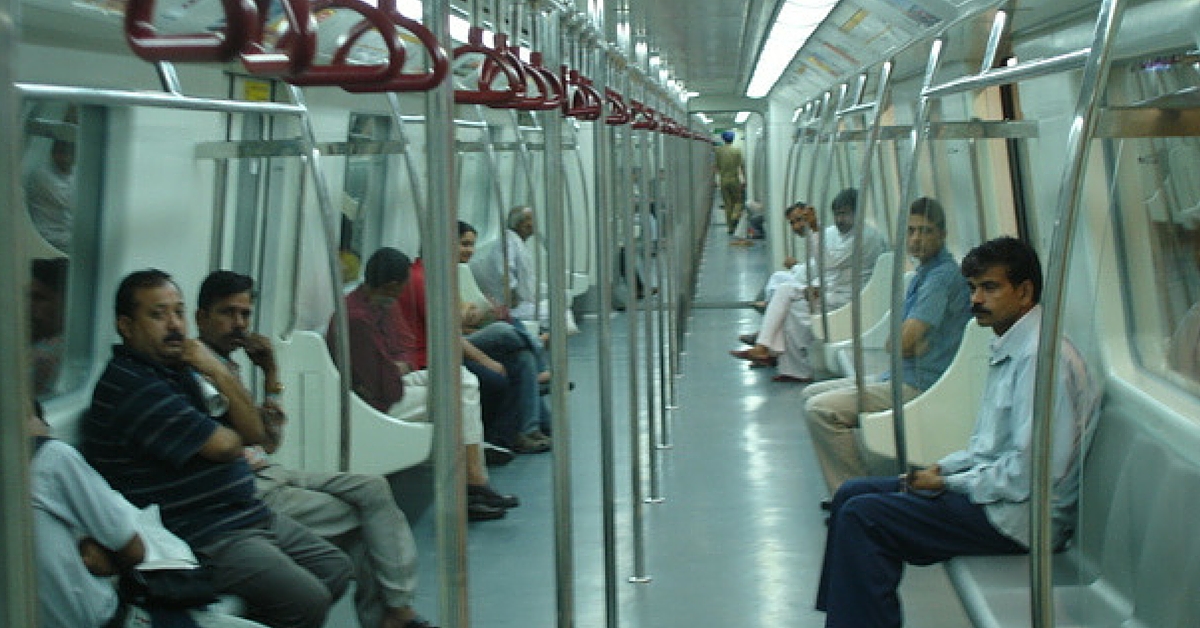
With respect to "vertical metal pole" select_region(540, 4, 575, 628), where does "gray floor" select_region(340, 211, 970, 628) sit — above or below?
below

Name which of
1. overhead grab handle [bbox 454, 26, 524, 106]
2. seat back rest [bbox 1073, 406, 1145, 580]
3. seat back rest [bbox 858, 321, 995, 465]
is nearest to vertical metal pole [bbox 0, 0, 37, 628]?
overhead grab handle [bbox 454, 26, 524, 106]

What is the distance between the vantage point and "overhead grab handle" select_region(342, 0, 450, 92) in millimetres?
2250

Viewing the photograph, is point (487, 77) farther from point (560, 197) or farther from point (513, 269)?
point (513, 269)

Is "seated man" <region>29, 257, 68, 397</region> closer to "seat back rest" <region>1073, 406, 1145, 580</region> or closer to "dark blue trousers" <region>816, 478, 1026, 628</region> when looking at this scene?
"seat back rest" <region>1073, 406, 1145, 580</region>

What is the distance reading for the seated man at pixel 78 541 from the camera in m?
2.35

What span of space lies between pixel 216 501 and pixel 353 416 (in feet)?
2.28

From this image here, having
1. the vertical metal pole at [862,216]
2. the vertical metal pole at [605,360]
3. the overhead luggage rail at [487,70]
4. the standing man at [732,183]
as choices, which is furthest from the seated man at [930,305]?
the standing man at [732,183]

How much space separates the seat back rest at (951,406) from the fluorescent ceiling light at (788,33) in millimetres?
4288

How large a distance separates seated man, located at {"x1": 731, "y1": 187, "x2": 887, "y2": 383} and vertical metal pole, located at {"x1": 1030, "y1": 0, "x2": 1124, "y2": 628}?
20.5 feet

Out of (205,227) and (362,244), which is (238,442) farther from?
(362,244)

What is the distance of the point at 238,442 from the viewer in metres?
3.03

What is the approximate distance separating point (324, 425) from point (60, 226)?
108 centimetres

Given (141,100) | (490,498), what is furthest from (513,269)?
(141,100)

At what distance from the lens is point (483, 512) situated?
21.6ft
